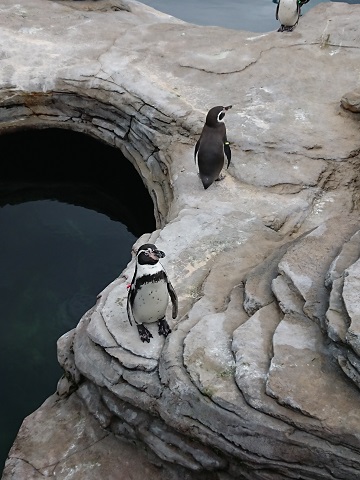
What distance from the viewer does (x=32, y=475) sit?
4.10m

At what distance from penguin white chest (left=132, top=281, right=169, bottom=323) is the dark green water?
2143mm

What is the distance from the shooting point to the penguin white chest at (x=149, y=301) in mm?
4043

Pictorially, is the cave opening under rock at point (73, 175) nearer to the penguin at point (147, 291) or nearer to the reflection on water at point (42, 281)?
the reflection on water at point (42, 281)

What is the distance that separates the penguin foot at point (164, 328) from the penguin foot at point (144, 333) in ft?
0.30

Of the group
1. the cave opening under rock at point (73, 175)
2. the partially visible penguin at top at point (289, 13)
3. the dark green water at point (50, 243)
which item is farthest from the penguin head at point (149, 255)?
the partially visible penguin at top at point (289, 13)

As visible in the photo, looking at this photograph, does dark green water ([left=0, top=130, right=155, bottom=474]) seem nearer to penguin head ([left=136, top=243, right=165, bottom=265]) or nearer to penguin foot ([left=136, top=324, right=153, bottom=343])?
penguin foot ([left=136, top=324, right=153, bottom=343])

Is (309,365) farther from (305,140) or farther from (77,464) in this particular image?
(305,140)

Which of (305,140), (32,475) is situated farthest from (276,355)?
(305,140)

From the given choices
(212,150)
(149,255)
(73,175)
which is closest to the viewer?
(149,255)

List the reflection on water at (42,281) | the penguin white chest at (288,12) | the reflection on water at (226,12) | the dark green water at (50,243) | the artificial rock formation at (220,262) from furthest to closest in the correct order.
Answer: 1. the reflection on water at (226,12)
2. the penguin white chest at (288,12)
3. the dark green water at (50,243)
4. the reflection on water at (42,281)
5. the artificial rock formation at (220,262)

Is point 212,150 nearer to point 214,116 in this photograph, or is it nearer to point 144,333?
point 214,116

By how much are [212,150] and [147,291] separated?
2.44 m

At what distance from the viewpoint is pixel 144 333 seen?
4.12 metres

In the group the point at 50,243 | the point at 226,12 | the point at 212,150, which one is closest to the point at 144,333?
the point at 212,150
